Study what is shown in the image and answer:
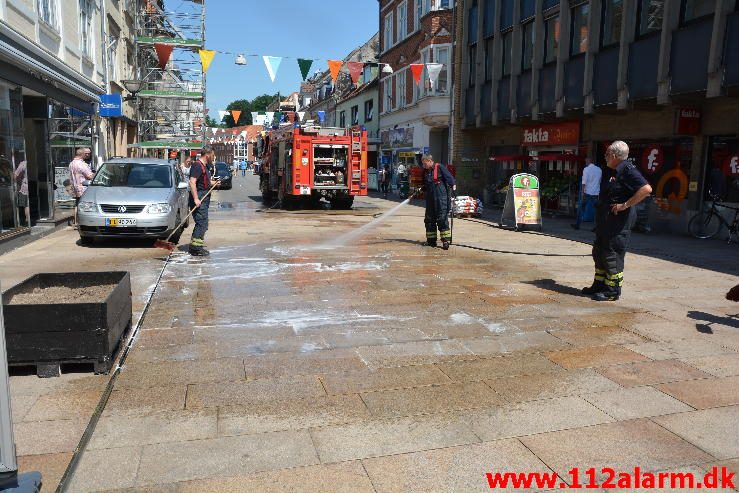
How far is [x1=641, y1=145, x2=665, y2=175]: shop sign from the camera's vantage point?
14.8m

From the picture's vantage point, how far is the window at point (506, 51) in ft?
67.8

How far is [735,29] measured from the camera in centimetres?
1145

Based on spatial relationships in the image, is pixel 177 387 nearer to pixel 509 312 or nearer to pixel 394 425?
pixel 394 425

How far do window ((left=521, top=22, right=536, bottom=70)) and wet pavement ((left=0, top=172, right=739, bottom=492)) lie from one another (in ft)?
42.1

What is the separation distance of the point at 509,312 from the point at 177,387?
3.58 m

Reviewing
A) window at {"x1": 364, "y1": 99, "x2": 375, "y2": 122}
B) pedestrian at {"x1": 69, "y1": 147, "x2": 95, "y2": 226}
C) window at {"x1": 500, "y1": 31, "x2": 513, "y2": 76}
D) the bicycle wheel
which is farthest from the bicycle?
window at {"x1": 364, "y1": 99, "x2": 375, "y2": 122}

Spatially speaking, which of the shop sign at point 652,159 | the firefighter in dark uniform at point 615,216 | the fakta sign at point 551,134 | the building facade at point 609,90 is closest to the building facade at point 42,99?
the firefighter in dark uniform at point 615,216

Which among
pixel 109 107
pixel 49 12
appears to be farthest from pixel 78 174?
pixel 109 107

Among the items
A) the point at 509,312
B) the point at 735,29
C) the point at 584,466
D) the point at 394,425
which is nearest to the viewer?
the point at 584,466

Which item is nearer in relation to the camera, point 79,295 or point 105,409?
point 105,409

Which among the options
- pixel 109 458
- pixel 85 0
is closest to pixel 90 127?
pixel 85 0

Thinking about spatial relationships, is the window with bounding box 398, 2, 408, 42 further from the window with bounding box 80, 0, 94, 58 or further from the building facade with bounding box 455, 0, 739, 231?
the window with bounding box 80, 0, 94, 58

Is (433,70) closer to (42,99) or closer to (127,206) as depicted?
(42,99)

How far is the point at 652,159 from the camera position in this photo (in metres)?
15.0
